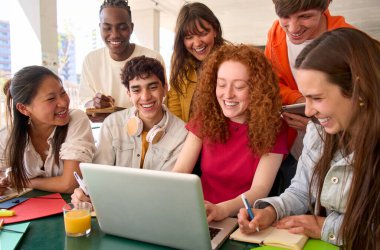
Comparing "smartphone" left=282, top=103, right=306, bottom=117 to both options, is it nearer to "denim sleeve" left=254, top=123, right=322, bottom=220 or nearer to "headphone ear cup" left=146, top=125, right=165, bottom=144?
"denim sleeve" left=254, top=123, right=322, bottom=220

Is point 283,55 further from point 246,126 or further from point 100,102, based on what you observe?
point 100,102

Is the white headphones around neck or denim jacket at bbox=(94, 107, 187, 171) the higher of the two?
the white headphones around neck

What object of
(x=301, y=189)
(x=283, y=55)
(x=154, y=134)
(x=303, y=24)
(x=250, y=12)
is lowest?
(x=301, y=189)

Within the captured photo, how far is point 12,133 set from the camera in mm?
1707

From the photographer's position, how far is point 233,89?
1.46 m

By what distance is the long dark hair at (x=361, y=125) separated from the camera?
3.10ft

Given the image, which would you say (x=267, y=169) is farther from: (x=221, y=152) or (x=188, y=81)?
(x=188, y=81)

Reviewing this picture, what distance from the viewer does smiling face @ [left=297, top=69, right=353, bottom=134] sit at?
102 cm

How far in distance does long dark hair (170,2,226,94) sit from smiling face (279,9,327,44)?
0.48 meters

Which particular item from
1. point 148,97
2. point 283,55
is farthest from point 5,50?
point 283,55

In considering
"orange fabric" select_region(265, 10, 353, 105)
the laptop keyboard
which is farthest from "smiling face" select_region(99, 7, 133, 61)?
the laptop keyboard

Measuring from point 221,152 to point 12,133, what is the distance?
1.01 metres

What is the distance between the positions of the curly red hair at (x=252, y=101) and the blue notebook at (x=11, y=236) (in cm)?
78

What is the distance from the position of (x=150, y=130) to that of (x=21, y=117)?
642mm
